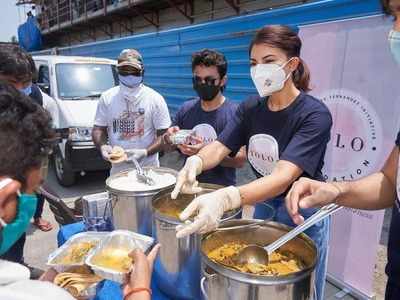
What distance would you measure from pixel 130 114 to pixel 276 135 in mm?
1405

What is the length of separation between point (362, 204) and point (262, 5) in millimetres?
7894

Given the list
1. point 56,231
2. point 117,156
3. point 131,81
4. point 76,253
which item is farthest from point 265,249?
point 56,231

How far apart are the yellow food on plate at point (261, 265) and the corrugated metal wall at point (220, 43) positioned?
204 centimetres

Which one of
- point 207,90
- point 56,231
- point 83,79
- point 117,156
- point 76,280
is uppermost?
point 83,79

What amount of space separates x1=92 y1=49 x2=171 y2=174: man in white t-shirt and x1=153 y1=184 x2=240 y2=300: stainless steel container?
56.3 inches

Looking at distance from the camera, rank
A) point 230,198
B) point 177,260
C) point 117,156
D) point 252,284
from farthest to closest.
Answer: point 117,156 → point 230,198 → point 177,260 → point 252,284

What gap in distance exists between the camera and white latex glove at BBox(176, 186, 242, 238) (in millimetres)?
974

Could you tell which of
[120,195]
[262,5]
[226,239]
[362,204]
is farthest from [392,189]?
[262,5]

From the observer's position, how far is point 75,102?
16.1 feet

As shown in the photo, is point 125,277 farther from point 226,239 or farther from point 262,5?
point 262,5

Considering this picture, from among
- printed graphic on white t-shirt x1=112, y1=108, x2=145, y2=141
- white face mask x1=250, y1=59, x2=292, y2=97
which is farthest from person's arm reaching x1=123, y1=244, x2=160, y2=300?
printed graphic on white t-shirt x1=112, y1=108, x2=145, y2=141

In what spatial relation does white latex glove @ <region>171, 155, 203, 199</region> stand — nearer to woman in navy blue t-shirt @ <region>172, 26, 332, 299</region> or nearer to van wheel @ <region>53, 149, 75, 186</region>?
woman in navy blue t-shirt @ <region>172, 26, 332, 299</region>

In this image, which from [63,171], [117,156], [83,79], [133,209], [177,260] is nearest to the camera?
[177,260]

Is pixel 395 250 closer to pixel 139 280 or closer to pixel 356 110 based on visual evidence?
pixel 139 280
